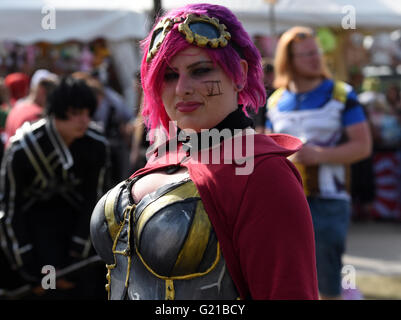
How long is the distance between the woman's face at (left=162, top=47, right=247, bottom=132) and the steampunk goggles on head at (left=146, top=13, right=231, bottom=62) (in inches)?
1.2

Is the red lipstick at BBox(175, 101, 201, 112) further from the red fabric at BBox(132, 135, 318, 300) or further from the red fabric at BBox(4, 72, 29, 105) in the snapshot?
the red fabric at BBox(4, 72, 29, 105)

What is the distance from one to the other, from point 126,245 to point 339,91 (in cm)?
232

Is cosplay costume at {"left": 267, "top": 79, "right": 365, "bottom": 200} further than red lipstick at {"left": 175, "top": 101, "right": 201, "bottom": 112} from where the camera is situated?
Yes

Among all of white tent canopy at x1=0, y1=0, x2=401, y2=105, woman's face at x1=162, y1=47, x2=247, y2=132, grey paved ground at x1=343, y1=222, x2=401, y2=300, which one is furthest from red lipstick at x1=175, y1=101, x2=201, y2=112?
white tent canopy at x1=0, y1=0, x2=401, y2=105

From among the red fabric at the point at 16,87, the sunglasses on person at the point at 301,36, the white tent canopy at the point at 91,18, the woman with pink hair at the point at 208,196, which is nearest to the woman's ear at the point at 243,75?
the woman with pink hair at the point at 208,196

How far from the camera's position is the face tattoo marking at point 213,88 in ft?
5.74

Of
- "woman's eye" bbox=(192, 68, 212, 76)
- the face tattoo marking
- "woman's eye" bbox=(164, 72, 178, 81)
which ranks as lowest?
the face tattoo marking

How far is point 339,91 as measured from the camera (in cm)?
378

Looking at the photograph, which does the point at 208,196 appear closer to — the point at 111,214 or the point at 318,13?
the point at 111,214

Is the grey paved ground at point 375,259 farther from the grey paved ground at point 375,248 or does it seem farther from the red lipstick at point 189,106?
the red lipstick at point 189,106

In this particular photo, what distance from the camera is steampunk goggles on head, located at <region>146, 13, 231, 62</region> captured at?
1.75 metres

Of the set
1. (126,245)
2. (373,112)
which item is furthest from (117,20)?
(126,245)

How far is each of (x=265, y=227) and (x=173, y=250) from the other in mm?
237
